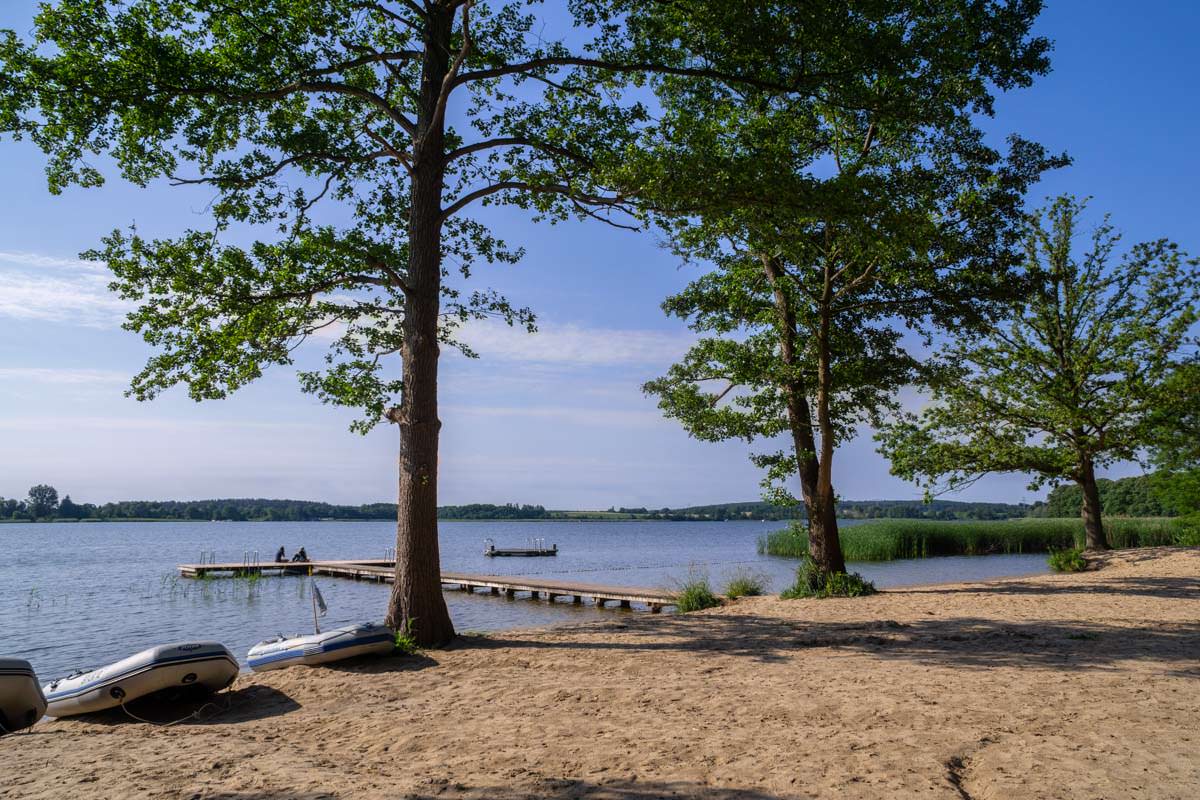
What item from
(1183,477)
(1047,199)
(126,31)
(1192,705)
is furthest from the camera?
(1047,199)

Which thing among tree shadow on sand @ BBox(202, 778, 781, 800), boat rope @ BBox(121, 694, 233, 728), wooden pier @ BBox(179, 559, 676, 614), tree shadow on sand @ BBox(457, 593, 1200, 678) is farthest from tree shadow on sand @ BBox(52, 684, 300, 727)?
wooden pier @ BBox(179, 559, 676, 614)

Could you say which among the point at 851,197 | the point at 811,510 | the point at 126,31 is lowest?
the point at 811,510

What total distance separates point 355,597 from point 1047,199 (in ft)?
79.8

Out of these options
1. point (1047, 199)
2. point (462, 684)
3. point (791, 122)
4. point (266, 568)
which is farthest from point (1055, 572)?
point (266, 568)

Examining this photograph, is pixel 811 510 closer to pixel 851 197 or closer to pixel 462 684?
pixel 851 197

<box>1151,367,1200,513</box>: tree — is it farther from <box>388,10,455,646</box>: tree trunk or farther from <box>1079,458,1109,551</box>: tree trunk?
<box>388,10,455,646</box>: tree trunk

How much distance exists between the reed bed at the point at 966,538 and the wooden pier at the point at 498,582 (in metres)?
14.0

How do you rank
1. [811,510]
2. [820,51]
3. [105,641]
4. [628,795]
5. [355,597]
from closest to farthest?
[628,795]
[820,51]
[811,510]
[105,641]
[355,597]

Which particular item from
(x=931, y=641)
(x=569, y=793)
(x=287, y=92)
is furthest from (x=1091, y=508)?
(x=287, y=92)

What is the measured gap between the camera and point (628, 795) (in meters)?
4.32

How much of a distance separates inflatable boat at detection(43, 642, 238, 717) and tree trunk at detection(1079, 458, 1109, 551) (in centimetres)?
2042

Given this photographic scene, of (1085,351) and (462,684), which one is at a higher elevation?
(1085,351)

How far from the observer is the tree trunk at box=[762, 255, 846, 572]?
14.7 metres

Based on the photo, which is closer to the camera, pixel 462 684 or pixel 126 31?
pixel 462 684
